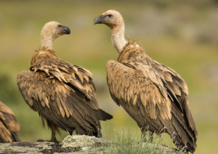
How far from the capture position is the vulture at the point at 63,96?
9.30 m

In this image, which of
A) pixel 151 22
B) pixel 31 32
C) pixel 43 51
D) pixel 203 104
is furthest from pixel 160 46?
pixel 43 51

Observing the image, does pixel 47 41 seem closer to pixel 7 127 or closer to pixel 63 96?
pixel 63 96

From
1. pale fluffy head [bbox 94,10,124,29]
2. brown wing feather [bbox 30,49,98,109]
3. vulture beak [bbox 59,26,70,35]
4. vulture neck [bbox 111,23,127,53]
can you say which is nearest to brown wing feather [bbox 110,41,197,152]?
brown wing feather [bbox 30,49,98,109]

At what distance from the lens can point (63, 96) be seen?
9.45 meters

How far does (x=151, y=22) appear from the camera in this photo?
6675cm

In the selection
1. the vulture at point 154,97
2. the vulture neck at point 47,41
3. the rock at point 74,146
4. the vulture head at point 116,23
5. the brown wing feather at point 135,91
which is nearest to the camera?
the rock at point 74,146

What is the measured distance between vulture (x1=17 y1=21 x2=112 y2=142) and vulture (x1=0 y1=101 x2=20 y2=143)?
0.46m

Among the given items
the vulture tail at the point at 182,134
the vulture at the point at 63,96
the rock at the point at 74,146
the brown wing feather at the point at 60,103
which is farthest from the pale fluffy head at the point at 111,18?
the rock at the point at 74,146

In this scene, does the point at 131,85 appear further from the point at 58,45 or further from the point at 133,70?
the point at 58,45

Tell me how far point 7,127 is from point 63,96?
1.19m

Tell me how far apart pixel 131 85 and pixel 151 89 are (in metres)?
0.39

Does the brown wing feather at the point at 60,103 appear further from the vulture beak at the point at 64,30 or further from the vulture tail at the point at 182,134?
the vulture beak at the point at 64,30

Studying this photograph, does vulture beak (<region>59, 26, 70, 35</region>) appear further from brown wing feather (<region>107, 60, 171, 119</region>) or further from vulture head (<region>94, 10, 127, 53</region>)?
brown wing feather (<region>107, 60, 171, 119</region>)

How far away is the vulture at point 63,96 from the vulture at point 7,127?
1.51 feet
